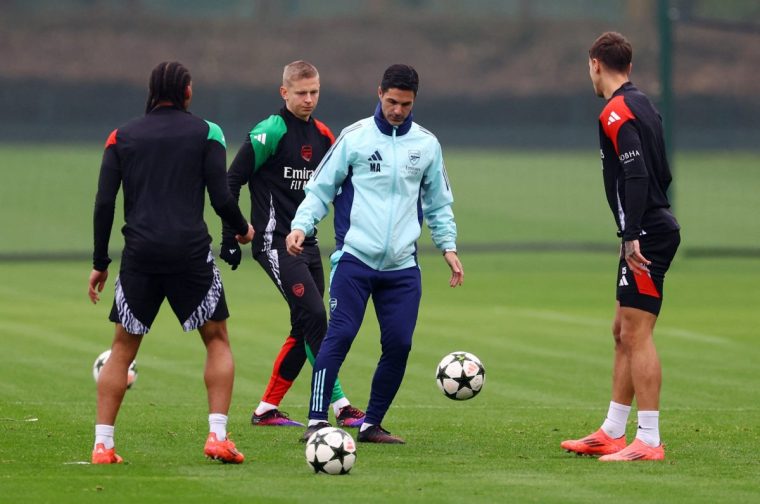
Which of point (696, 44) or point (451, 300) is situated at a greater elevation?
point (696, 44)

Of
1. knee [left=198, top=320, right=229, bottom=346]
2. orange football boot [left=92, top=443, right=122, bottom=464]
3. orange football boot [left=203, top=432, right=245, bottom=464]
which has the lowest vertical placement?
orange football boot [left=92, top=443, right=122, bottom=464]

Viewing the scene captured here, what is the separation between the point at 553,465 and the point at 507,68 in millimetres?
25325

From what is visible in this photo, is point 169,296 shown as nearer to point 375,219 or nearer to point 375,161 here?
point 375,219

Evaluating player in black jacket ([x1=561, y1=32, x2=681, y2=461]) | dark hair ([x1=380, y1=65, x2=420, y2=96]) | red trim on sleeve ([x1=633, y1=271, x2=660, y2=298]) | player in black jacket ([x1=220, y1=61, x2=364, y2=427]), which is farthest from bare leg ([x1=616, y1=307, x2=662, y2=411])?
player in black jacket ([x1=220, y1=61, x2=364, y2=427])

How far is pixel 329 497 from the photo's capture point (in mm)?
7699

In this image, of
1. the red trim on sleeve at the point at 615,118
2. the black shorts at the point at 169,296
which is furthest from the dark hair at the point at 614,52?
the black shorts at the point at 169,296

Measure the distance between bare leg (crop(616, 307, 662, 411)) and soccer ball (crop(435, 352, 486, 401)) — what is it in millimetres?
1810

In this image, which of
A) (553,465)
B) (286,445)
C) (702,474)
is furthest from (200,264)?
(702,474)

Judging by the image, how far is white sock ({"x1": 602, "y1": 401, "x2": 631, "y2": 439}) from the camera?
30.6ft

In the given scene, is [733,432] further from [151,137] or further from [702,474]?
[151,137]

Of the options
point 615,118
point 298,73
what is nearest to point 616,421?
point 615,118

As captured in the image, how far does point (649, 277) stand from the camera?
8969mm

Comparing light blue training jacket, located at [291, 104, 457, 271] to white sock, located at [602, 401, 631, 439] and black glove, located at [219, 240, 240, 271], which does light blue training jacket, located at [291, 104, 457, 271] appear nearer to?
black glove, located at [219, 240, 240, 271]

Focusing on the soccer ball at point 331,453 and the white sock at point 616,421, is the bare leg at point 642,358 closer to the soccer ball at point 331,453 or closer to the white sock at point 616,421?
the white sock at point 616,421
